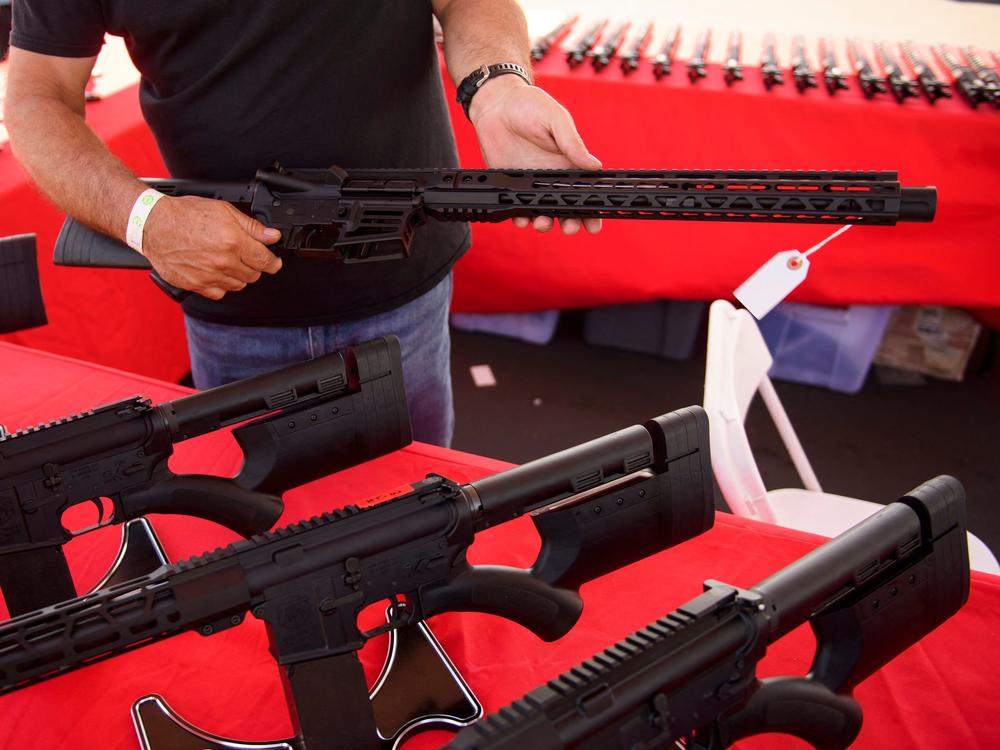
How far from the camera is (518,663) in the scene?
101cm

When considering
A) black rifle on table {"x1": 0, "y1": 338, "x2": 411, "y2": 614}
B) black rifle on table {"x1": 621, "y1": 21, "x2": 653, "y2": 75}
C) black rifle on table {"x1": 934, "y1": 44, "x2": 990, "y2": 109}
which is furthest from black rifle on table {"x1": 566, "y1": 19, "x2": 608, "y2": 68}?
black rifle on table {"x1": 0, "y1": 338, "x2": 411, "y2": 614}

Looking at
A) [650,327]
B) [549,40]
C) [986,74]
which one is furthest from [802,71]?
[650,327]

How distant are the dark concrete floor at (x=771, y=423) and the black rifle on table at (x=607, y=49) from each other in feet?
3.57

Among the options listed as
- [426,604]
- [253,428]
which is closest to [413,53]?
[253,428]

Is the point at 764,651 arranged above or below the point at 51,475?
below

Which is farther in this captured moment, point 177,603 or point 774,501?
point 774,501

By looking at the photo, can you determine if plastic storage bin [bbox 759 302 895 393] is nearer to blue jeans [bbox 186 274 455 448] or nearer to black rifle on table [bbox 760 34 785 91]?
black rifle on table [bbox 760 34 785 91]

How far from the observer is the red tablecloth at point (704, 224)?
2.28 metres

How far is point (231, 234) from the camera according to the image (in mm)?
1159

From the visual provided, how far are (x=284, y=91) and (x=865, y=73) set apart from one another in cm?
195

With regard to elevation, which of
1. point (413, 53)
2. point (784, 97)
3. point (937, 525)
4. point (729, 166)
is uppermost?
point (413, 53)

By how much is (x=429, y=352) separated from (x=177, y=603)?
0.86m

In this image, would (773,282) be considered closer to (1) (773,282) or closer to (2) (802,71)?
(1) (773,282)

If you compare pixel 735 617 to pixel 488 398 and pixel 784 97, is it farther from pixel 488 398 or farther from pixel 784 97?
pixel 488 398
